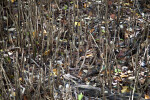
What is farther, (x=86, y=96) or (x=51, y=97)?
(x=86, y=96)

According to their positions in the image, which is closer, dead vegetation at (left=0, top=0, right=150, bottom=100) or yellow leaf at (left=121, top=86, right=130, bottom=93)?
dead vegetation at (left=0, top=0, right=150, bottom=100)

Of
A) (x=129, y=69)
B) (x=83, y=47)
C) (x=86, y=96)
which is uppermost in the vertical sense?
(x=83, y=47)

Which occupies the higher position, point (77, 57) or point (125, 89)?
point (77, 57)

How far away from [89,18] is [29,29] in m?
0.92

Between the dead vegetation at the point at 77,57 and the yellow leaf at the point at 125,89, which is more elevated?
the dead vegetation at the point at 77,57

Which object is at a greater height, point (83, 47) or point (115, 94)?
point (83, 47)

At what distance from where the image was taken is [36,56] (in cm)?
249

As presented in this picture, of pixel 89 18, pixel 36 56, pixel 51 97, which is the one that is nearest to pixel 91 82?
pixel 51 97

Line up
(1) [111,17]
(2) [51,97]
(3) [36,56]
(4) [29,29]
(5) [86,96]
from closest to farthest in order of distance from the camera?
(2) [51,97], (5) [86,96], (4) [29,29], (3) [36,56], (1) [111,17]

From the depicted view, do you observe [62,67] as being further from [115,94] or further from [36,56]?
[115,94]

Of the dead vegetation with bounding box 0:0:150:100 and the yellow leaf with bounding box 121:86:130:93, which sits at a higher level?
the dead vegetation with bounding box 0:0:150:100

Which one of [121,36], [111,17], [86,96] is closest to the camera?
[86,96]

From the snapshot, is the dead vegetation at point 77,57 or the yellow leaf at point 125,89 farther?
the yellow leaf at point 125,89

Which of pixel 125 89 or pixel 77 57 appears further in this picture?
pixel 77 57
